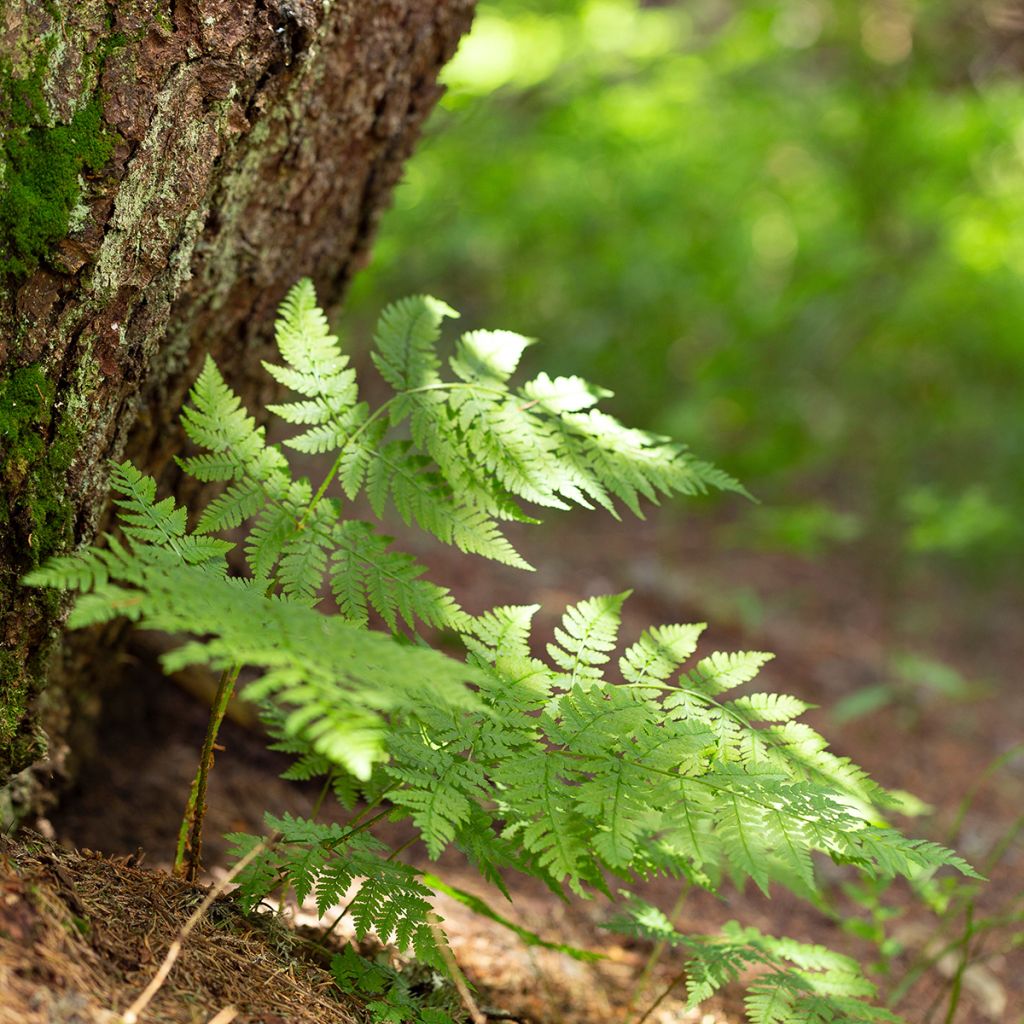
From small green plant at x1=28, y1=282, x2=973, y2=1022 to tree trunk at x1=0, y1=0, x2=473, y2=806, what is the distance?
15 centimetres

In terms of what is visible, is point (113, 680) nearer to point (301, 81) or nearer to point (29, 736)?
point (29, 736)

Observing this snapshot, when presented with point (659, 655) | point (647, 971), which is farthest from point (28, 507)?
point (647, 971)

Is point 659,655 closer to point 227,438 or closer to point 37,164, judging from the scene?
point 227,438

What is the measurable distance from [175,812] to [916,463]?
597 centimetres

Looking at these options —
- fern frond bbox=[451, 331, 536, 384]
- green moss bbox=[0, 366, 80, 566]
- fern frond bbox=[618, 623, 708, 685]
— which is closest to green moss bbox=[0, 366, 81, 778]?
green moss bbox=[0, 366, 80, 566]

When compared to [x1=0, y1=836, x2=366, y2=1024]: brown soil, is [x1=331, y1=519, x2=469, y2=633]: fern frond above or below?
above

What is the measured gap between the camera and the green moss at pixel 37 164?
63.3 inches

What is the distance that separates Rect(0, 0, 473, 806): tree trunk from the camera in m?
1.64

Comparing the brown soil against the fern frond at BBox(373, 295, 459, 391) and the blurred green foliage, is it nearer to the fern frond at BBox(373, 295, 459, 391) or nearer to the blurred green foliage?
the fern frond at BBox(373, 295, 459, 391)

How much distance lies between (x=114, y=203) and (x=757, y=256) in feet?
21.7

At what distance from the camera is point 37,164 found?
1637mm

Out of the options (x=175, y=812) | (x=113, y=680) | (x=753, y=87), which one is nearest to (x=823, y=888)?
(x=175, y=812)

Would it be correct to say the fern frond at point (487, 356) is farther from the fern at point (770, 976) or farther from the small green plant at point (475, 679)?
the fern at point (770, 976)

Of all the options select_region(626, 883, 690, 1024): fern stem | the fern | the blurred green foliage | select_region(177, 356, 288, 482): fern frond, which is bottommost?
select_region(626, 883, 690, 1024): fern stem
